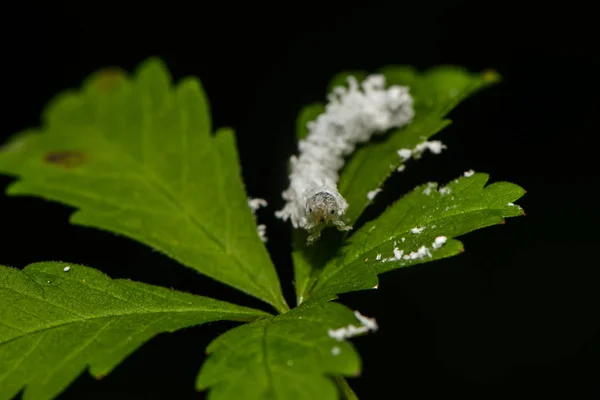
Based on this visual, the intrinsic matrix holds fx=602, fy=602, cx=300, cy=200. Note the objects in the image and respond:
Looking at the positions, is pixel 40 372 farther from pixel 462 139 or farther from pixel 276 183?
pixel 462 139

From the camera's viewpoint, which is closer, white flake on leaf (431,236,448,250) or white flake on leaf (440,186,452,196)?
white flake on leaf (431,236,448,250)

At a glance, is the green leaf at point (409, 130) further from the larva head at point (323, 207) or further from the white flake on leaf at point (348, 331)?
the white flake on leaf at point (348, 331)

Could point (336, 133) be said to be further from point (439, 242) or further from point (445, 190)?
point (439, 242)

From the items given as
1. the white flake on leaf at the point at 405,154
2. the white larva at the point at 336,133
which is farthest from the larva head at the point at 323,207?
the white flake on leaf at the point at 405,154

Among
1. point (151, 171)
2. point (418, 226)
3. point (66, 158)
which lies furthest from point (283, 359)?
point (66, 158)

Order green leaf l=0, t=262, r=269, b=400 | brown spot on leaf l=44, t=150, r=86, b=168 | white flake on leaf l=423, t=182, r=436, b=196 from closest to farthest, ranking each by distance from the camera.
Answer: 1. green leaf l=0, t=262, r=269, b=400
2. white flake on leaf l=423, t=182, r=436, b=196
3. brown spot on leaf l=44, t=150, r=86, b=168

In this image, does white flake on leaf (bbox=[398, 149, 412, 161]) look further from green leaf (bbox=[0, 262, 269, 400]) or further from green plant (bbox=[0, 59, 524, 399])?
green leaf (bbox=[0, 262, 269, 400])

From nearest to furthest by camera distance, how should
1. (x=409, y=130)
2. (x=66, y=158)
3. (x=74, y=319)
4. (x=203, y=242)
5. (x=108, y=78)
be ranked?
(x=74, y=319)
(x=203, y=242)
(x=409, y=130)
(x=66, y=158)
(x=108, y=78)

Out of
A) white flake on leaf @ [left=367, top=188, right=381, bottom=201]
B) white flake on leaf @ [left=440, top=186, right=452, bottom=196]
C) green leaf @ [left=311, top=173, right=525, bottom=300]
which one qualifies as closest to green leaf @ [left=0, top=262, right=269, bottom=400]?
green leaf @ [left=311, top=173, right=525, bottom=300]
